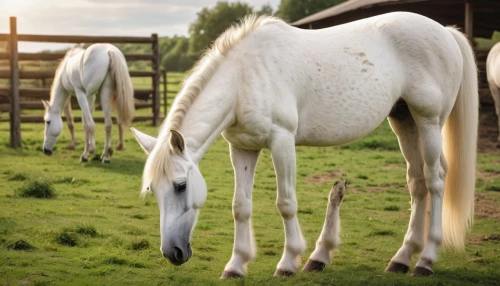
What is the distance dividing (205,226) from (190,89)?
98.8 inches

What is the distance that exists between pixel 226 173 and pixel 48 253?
554cm

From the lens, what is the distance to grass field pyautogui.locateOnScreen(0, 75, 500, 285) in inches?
180

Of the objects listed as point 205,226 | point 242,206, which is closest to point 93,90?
point 205,226

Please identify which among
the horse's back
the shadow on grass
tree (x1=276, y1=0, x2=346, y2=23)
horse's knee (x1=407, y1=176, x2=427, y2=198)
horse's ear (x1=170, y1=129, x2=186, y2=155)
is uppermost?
tree (x1=276, y1=0, x2=346, y2=23)

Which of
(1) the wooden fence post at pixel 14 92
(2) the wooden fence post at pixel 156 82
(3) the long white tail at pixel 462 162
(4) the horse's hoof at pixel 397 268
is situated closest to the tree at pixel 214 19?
(2) the wooden fence post at pixel 156 82

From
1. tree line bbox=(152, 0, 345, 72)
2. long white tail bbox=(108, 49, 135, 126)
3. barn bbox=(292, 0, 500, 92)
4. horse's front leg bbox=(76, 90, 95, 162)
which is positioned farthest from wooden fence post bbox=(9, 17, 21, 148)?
tree line bbox=(152, 0, 345, 72)

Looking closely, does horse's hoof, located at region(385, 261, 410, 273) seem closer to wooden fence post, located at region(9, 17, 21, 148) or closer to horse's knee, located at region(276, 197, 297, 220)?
horse's knee, located at region(276, 197, 297, 220)

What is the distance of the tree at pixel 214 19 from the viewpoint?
6625 cm

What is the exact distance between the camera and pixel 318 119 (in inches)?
180

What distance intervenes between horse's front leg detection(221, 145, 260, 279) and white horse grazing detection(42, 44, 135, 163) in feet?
22.2

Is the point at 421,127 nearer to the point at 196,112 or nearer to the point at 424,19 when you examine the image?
the point at 424,19

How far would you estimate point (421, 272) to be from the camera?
15.4 ft

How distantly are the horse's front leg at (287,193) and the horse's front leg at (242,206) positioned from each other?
22 centimetres

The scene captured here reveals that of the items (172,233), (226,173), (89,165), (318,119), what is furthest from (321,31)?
(89,165)
